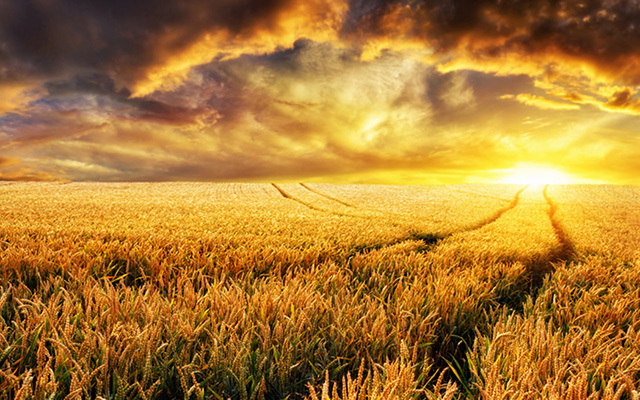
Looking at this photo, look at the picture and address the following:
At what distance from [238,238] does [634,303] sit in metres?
6.57

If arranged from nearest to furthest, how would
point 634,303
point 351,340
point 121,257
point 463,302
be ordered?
point 351,340 → point 463,302 → point 634,303 → point 121,257

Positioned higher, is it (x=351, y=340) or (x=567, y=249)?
(x=351, y=340)

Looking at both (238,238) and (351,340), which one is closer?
(351,340)

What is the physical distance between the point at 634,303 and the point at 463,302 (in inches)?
109

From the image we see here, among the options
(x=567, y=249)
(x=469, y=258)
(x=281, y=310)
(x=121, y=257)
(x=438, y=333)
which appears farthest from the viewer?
(x=567, y=249)

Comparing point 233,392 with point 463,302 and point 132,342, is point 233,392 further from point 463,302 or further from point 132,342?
point 463,302

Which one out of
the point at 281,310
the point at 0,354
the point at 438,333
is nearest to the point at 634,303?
the point at 438,333

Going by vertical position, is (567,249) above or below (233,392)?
below

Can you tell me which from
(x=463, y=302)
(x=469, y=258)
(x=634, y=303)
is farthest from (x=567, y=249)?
(x=463, y=302)

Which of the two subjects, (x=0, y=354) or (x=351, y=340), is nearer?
(x=0, y=354)

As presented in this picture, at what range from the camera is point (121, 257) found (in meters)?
4.98

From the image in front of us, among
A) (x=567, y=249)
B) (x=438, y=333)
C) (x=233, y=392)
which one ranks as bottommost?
(x=567, y=249)

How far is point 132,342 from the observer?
71.3 inches

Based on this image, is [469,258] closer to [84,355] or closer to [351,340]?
[351,340]
